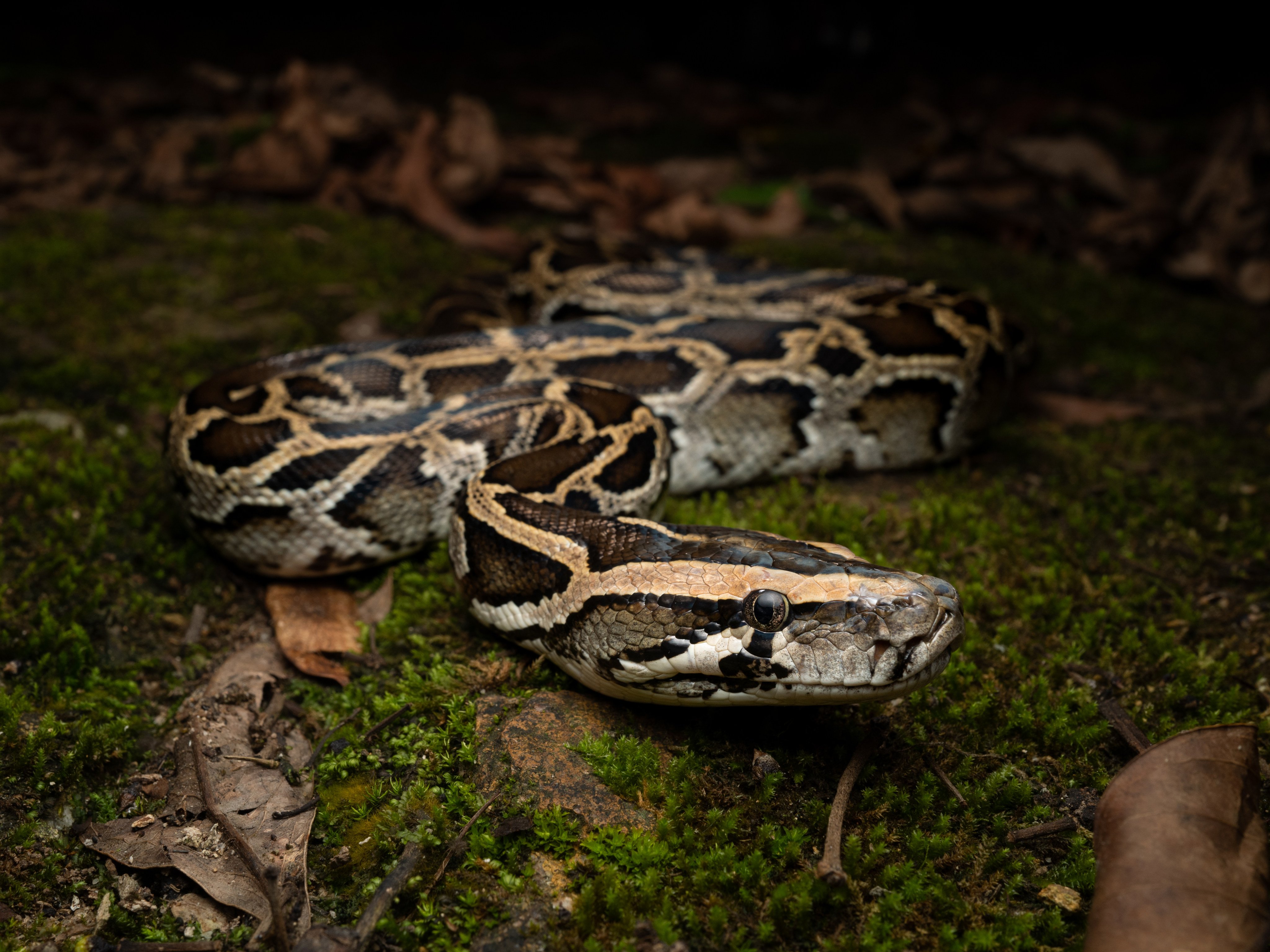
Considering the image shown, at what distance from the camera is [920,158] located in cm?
1127

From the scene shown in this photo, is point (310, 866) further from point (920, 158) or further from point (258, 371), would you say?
point (920, 158)

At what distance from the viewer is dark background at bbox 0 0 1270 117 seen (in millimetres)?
14289

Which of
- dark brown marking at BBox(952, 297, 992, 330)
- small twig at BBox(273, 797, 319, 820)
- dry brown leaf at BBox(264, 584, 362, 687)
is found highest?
dark brown marking at BBox(952, 297, 992, 330)

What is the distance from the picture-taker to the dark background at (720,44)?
14.3 meters

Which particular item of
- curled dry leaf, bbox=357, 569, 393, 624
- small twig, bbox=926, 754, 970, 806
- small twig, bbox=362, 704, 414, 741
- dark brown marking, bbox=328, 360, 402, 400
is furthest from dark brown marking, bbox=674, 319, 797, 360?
small twig, bbox=362, 704, 414, 741

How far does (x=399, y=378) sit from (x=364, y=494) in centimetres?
123

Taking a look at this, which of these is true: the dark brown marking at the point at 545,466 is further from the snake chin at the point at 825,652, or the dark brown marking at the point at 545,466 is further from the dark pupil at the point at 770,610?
the dark pupil at the point at 770,610

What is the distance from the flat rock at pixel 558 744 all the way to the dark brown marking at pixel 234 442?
2096mm

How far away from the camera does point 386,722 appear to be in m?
3.84

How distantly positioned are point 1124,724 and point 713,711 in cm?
176

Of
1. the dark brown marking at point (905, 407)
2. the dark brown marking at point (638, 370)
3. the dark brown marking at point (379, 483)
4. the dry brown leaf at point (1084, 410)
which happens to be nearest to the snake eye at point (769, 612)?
the dark brown marking at point (379, 483)

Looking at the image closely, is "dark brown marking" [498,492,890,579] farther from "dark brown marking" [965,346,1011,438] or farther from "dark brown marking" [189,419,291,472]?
"dark brown marking" [965,346,1011,438]

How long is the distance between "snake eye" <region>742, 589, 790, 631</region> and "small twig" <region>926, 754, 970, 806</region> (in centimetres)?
88

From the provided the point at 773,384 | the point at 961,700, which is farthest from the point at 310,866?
the point at 773,384
